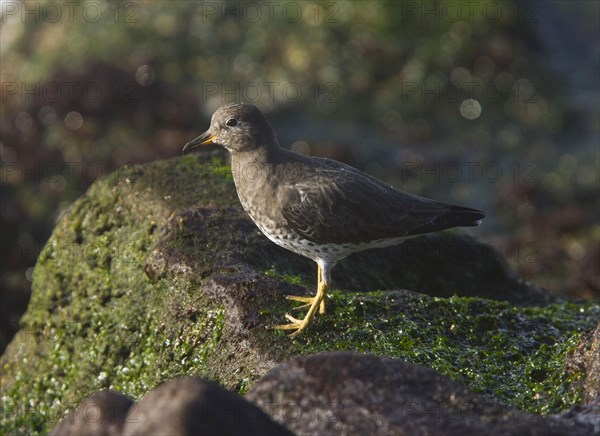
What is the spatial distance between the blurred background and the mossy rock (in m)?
4.60

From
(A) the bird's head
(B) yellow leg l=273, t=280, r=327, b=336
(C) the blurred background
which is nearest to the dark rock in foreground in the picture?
(B) yellow leg l=273, t=280, r=327, b=336

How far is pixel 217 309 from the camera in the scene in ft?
19.5

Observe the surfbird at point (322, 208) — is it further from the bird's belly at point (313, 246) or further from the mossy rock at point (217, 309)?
the mossy rock at point (217, 309)

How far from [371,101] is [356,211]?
810 centimetres

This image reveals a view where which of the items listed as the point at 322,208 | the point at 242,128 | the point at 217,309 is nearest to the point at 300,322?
the point at 217,309

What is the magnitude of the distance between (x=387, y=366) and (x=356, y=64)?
10663 mm

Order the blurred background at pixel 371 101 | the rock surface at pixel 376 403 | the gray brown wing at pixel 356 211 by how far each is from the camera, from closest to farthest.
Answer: the rock surface at pixel 376 403, the gray brown wing at pixel 356 211, the blurred background at pixel 371 101

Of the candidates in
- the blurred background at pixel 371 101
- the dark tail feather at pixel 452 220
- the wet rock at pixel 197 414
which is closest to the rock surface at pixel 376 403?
the wet rock at pixel 197 414

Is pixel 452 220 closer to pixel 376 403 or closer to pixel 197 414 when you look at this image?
pixel 376 403

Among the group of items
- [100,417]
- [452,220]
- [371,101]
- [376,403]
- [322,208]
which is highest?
[371,101]

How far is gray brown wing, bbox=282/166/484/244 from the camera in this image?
245 inches

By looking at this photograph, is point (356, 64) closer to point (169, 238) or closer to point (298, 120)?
point (298, 120)

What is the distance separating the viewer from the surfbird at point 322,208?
20.4 feet

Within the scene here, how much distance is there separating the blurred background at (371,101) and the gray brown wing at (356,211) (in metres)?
5.79
